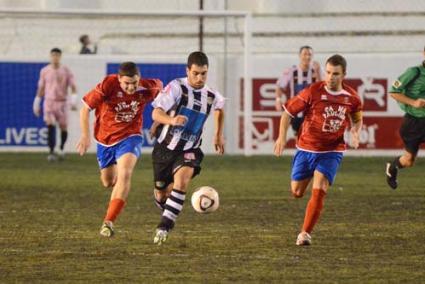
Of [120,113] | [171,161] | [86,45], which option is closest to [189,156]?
[171,161]

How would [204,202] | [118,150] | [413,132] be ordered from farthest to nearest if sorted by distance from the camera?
[413,132] < [118,150] < [204,202]

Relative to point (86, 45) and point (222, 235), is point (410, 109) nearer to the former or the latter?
point (222, 235)

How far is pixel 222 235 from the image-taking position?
12570mm

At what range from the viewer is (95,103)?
1271cm

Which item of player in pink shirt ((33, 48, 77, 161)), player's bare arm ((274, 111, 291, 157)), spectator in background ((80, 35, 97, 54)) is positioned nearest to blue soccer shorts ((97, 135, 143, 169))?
player's bare arm ((274, 111, 291, 157))

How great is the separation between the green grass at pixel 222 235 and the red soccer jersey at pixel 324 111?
953mm

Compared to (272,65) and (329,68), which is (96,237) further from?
(272,65)

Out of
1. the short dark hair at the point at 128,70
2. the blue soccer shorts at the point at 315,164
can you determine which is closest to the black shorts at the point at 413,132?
the blue soccer shorts at the point at 315,164

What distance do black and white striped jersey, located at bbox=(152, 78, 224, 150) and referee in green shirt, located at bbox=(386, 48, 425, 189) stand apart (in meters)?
4.60

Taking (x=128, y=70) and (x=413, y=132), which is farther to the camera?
(x=413, y=132)

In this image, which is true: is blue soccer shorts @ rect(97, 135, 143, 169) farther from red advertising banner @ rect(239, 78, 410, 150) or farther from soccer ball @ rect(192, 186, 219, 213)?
red advertising banner @ rect(239, 78, 410, 150)

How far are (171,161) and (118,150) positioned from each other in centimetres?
87

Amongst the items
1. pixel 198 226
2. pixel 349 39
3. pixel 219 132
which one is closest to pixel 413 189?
pixel 198 226

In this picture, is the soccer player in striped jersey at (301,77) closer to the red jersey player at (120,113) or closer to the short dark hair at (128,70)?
the red jersey player at (120,113)
